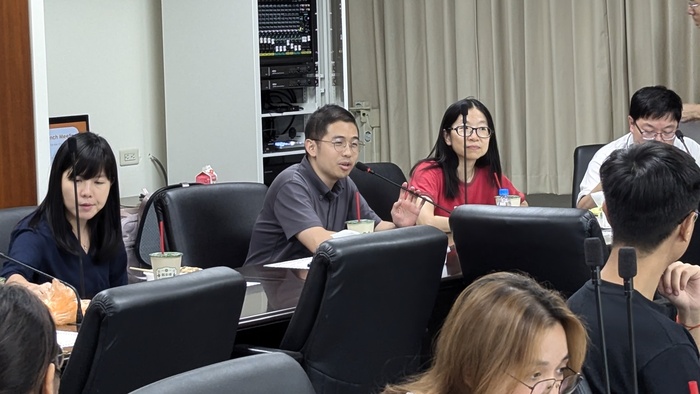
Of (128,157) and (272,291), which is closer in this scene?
(272,291)

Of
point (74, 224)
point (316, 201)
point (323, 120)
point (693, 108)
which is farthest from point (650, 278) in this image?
point (693, 108)

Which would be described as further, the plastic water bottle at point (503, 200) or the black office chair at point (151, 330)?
the plastic water bottle at point (503, 200)

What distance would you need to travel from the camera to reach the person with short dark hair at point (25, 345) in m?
1.44

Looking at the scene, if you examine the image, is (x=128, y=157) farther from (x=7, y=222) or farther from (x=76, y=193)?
(x=76, y=193)

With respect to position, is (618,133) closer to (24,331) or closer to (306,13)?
(306,13)

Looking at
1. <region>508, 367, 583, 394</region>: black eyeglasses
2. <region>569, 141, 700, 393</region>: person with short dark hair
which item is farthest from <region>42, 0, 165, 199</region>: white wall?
<region>508, 367, 583, 394</region>: black eyeglasses

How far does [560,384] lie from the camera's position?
1.64m

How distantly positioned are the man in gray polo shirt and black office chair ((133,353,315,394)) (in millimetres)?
1922

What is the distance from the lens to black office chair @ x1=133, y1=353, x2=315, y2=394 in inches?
63.2

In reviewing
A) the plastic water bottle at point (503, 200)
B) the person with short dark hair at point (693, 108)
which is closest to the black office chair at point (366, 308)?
the plastic water bottle at point (503, 200)

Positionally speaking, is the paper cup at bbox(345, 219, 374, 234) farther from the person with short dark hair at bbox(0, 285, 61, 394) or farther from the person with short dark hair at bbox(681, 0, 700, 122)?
the person with short dark hair at bbox(0, 285, 61, 394)

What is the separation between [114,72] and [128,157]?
0.43 m

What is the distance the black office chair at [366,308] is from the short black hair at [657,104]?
5.58 feet

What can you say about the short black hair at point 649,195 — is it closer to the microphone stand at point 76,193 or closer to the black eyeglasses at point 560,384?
the black eyeglasses at point 560,384
